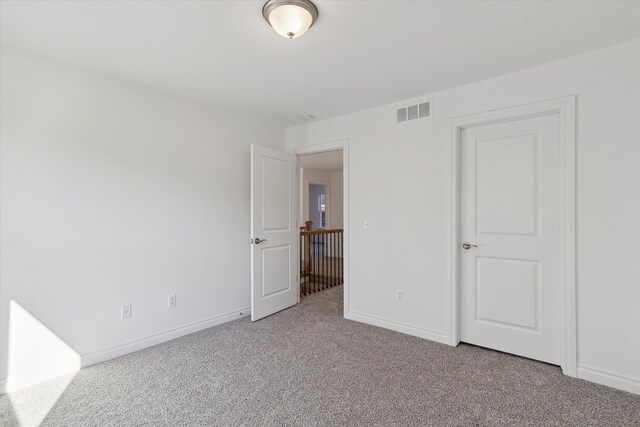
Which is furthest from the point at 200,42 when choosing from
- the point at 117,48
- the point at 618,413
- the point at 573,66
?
the point at 618,413

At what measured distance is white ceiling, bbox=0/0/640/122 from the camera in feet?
5.95

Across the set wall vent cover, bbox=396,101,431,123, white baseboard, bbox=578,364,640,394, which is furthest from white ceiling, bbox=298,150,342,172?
white baseboard, bbox=578,364,640,394

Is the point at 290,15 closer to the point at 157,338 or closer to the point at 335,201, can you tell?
the point at 157,338

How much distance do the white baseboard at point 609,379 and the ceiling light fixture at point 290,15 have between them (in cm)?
306

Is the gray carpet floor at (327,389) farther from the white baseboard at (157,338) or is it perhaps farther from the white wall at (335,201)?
the white wall at (335,201)

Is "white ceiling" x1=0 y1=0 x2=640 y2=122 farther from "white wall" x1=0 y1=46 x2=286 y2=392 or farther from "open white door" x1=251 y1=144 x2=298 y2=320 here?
"open white door" x1=251 y1=144 x2=298 y2=320

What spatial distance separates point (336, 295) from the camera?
183 inches

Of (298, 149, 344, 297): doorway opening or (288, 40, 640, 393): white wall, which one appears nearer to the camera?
(288, 40, 640, 393): white wall

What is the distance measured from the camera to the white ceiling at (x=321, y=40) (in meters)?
1.81

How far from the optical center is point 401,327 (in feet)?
10.7

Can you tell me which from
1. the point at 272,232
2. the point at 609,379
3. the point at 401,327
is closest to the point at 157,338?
the point at 272,232

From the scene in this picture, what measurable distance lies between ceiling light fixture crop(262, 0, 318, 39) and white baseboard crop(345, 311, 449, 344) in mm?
2812

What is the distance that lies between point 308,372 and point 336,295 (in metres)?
2.27

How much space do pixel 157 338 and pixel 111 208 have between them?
1287mm
